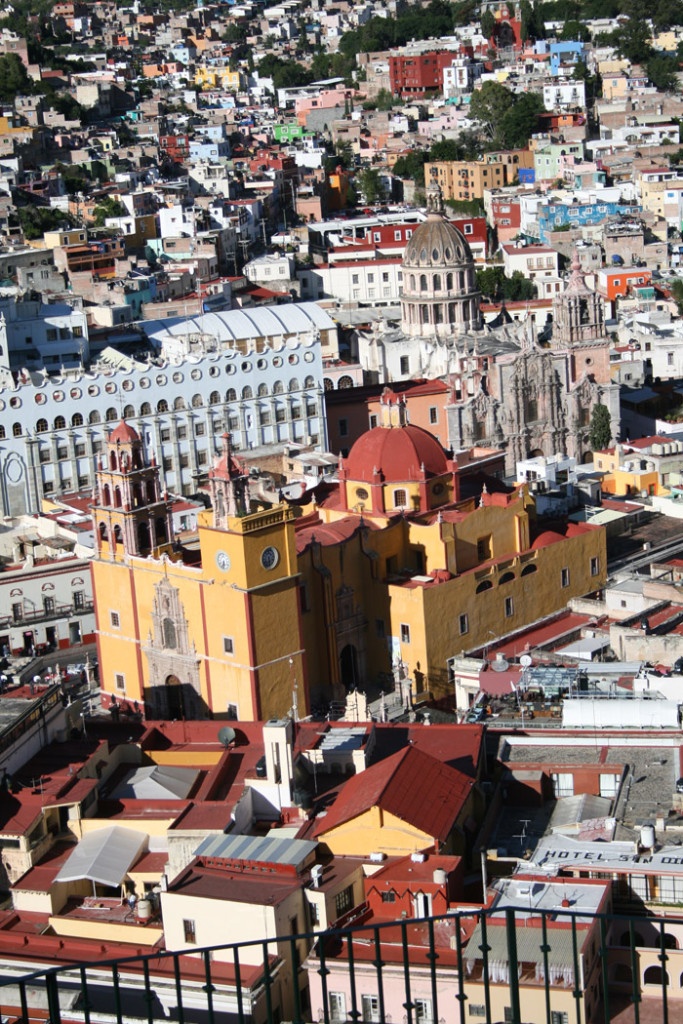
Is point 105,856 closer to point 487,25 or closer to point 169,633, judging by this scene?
point 169,633

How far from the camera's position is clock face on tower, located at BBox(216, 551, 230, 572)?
128ft

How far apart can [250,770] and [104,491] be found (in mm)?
10734

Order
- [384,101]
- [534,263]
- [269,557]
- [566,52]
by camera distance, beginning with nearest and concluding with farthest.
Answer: [269,557] < [534,263] < [384,101] < [566,52]

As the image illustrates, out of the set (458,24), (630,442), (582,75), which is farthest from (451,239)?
(458,24)

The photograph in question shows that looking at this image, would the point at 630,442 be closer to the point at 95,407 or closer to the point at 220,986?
the point at 95,407

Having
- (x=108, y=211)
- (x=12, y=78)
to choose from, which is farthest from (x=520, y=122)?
(x=12, y=78)

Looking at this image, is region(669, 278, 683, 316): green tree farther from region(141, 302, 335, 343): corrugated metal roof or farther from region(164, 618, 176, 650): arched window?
region(164, 618, 176, 650): arched window

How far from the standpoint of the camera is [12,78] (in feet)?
447

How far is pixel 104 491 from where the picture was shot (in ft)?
139

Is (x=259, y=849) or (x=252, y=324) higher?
(x=252, y=324)

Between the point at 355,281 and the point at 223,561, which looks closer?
the point at 223,561

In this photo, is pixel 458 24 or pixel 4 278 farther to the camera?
pixel 458 24

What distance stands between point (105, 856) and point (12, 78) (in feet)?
374

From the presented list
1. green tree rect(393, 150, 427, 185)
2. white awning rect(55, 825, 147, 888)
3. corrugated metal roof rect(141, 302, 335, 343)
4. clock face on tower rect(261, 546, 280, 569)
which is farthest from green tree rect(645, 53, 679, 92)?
white awning rect(55, 825, 147, 888)
